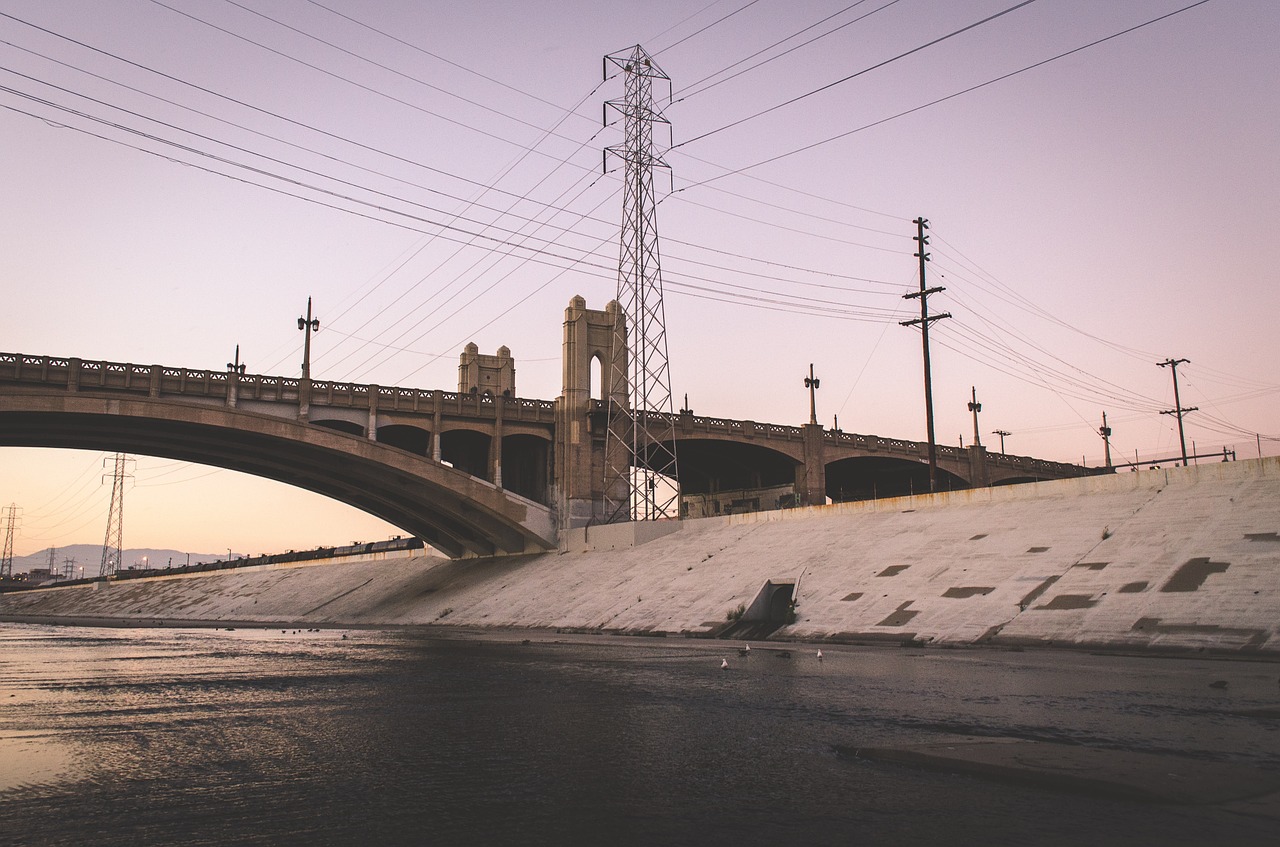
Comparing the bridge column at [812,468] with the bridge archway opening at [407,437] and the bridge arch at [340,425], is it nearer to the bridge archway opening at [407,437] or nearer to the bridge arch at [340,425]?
the bridge archway opening at [407,437]

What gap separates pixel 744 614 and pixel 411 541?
60692 millimetres

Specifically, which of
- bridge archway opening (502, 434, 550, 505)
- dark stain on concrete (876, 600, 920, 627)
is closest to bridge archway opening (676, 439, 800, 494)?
bridge archway opening (502, 434, 550, 505)

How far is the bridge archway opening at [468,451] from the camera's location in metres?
68.3

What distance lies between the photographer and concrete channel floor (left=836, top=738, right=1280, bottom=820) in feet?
18.5

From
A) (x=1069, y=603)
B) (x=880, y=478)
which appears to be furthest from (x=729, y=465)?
(x=1069, y=603)

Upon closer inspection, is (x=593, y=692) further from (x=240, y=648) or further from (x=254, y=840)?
(x=240, y=648)

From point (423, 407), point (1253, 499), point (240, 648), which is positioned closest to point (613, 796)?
point (240, 648)

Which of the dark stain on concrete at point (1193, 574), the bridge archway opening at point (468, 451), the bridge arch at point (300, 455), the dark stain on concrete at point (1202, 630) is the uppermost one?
the bridge archway opening at point (468, 451)

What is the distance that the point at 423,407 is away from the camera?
6175 centimetres

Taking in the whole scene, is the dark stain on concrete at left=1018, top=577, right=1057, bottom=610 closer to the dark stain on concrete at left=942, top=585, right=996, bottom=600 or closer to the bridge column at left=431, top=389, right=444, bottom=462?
the dark stain on concrete at left=942, top=585, right=996, bottom=600

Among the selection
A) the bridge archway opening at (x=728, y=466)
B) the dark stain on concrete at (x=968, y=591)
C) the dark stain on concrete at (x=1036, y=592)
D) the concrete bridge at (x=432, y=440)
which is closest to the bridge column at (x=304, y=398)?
the concrete bridge at (x=432, y=440)

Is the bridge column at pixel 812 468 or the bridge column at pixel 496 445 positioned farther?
the bridge column at pixel 812 468

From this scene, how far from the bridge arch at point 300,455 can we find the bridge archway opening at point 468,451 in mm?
4584

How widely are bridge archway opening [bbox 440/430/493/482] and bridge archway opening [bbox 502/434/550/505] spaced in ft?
5.21
